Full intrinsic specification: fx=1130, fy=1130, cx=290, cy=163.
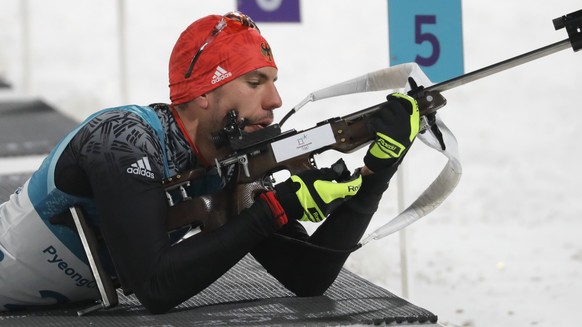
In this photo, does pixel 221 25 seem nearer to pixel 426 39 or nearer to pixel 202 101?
pixel 202 101

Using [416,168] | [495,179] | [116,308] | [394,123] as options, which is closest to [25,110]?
[416,168]

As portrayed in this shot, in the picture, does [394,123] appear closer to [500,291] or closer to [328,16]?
[500,291]

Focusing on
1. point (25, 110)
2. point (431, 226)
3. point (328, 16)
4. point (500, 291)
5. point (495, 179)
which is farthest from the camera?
point (328, 16)

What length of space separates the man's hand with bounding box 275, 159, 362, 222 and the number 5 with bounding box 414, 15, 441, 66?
1120mm

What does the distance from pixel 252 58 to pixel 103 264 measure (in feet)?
2.07

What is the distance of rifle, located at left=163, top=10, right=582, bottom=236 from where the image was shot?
267cm

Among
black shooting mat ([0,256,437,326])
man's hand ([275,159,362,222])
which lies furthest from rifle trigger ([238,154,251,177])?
black shooting mat ([0,256,437,326])

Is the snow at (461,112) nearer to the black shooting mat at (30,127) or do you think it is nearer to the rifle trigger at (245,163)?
the black shooting mat at (30,127)

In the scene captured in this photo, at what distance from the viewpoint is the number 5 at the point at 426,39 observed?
3643mm

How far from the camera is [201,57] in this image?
2787 mm

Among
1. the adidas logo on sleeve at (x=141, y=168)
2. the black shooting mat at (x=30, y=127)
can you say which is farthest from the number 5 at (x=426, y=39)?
the black shooting mat at (x=30, y=127)

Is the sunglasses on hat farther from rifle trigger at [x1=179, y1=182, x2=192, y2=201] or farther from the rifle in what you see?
rifle trigger at [x1=179, y1=182, x2=192, y2=201]

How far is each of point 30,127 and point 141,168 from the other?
343 centimetres

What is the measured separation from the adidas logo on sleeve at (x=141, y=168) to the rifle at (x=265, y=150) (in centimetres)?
10
